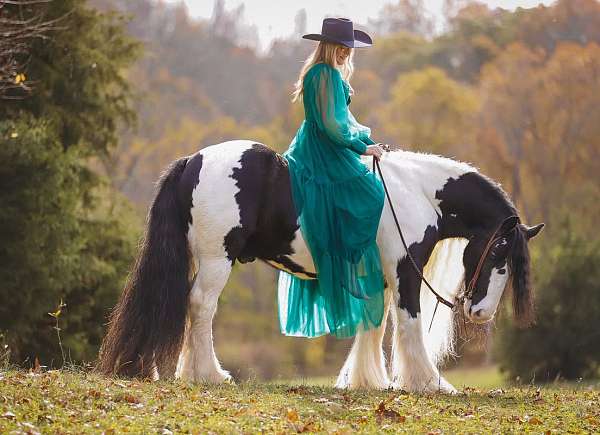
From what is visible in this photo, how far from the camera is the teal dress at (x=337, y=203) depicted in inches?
264

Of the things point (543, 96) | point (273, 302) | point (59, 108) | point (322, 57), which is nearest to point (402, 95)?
point (543, 96)

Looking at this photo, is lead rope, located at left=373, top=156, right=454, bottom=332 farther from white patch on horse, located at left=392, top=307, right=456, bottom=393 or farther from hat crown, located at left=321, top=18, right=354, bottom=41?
hat crown, located at left=321, top=18, right=354, bottom=41

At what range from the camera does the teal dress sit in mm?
6699

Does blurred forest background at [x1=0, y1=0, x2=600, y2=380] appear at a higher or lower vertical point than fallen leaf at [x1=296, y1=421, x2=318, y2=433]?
higher

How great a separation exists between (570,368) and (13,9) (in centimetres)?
1070

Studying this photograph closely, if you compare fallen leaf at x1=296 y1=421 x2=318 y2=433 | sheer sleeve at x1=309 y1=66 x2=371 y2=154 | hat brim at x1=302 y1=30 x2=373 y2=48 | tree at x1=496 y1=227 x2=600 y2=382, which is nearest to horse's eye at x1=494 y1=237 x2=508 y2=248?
sheer sleeve at x1=309 y1=66 x2=371 y2=154

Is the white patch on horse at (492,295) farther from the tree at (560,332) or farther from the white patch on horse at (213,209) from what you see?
the tree at (560,332)

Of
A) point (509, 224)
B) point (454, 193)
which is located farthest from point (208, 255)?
point (509, 224)

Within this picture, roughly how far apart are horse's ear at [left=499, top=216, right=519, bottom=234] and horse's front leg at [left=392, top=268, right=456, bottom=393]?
0.78 meters

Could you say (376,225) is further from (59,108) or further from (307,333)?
(59,108)

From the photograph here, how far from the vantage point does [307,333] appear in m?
7.12

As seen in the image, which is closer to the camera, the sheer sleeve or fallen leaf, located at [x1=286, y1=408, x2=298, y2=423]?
fallen leaf, located at [x1=286, y1=408, x2=298, y2=423]

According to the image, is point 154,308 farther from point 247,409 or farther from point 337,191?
point 337,191

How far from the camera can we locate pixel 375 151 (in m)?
6.84
